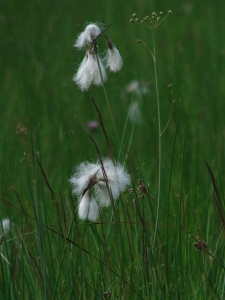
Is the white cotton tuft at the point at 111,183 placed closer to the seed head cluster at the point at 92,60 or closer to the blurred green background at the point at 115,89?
the seed head cluster at the point at 92,60

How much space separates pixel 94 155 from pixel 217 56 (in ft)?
6.34

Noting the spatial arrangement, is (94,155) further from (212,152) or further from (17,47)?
(17,47)

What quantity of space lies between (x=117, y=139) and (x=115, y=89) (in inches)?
93.8

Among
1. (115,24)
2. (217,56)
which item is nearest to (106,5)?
(115,24)

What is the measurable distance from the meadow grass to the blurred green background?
11mm

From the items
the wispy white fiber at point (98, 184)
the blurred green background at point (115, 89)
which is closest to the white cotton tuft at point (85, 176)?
the wispy white fiber at point (98, 184)

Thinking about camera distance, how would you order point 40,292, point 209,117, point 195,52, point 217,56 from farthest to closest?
1. point 195,52
2. point 217,56
3. point 209,117
4. point 40,292

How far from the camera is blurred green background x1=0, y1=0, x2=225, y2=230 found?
10.2 feet

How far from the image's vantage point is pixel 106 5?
22.5 ft

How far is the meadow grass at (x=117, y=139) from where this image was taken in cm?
171

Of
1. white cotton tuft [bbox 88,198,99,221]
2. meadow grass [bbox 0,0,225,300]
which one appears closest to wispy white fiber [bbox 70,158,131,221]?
white cotton tuft [bbox 88,198,99,221]

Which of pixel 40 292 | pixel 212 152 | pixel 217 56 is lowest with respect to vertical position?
pixel 40 292

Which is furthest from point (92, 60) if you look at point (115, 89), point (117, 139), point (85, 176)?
point (115, 89)

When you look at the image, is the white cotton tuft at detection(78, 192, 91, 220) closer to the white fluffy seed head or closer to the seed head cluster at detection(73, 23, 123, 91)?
the white fluffy seed head
